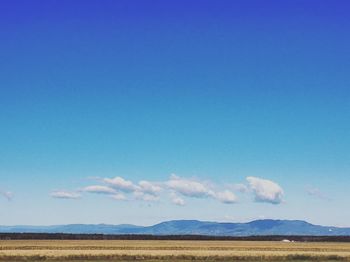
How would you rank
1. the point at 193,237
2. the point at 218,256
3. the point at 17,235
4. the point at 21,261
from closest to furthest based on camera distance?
1. the point at 21,261
2. the point at 218,256
3. the point at 17,235
4. the point at 193,237

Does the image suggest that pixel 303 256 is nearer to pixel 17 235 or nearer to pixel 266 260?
pixel 266 260

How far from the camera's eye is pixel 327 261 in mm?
69875

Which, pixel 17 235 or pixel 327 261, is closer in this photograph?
pixel 327 261

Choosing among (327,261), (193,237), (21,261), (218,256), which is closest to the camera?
(21,261)

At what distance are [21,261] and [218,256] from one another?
24.8 m

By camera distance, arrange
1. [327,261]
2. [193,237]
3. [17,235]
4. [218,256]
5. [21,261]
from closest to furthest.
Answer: [21,261]
[327,261]
[218,256]
[17,235]
[193,237]

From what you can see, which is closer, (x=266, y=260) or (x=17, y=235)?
(x=266, y=260)

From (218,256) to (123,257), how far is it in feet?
40.2

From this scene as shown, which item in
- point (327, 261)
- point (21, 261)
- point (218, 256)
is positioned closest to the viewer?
point (21, 261)

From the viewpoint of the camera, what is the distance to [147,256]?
237 ft

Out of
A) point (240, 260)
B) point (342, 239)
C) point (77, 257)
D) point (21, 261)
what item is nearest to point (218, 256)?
point (240, 260)

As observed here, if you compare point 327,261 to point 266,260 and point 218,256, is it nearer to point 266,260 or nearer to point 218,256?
point 266,260

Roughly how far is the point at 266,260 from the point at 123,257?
17.3 metres

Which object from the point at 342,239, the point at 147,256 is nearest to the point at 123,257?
the point at 147,256
